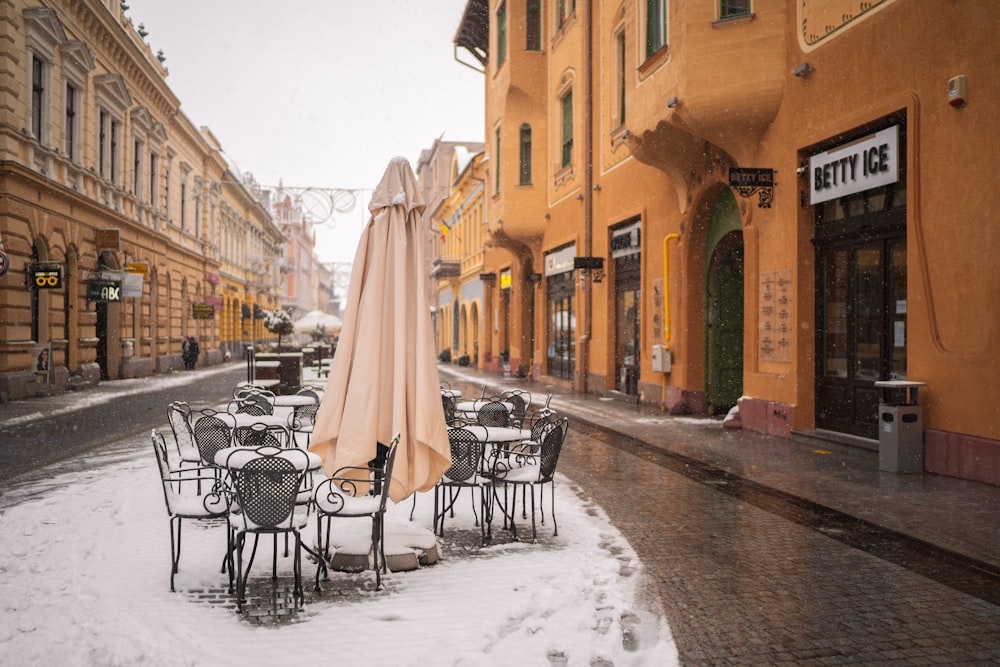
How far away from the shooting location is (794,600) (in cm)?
452

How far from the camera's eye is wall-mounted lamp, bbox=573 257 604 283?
18594 mm

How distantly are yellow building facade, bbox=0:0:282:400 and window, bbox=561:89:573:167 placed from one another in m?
13.4

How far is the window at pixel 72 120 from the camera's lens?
21.1 meters

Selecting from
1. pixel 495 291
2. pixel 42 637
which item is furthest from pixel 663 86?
pixel 495 291

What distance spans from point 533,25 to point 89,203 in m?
14.2

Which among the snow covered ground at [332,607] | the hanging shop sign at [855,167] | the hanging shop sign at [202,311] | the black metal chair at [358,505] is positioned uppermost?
the hanging shop sign at [855,167]

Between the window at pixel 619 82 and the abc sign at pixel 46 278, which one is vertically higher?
the window at pixel 619 82

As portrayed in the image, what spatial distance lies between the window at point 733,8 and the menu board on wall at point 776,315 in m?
4.01

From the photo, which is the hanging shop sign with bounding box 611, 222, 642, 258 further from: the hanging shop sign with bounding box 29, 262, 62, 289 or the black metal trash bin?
the hanging shop sign with bounding box 29, 262, 62, 289

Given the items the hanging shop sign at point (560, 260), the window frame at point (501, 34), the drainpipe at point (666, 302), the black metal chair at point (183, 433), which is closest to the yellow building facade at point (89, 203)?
the black metal chair at point (183, 433)

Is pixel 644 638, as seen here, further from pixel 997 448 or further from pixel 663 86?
pixel 663 86

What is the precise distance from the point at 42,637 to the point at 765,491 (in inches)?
244

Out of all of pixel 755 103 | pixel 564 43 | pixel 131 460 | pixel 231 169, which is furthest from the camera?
pixel 231 169

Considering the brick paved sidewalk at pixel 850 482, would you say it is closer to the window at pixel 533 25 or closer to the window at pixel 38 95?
the window at pixel 533 25
